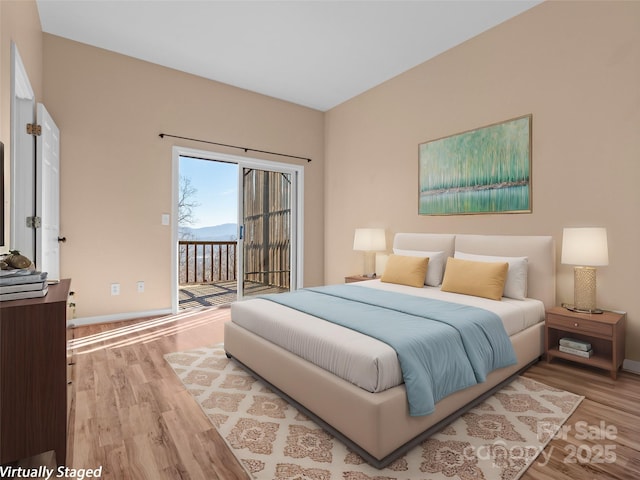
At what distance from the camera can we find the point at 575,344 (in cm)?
268

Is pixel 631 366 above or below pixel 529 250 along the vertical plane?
below

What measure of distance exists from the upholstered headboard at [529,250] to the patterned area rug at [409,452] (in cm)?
89

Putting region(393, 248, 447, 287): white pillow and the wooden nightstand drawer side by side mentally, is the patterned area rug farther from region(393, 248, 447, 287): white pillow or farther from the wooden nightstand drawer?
region(393, 248, 447, 287): white pillow

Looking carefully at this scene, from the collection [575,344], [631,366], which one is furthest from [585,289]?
[631,366]

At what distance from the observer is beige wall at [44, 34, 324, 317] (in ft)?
12.2

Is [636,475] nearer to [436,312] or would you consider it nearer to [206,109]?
[436,312]

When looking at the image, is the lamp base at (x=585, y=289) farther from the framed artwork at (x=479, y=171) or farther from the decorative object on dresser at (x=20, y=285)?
the decorative object on dresser at (x=20, y=285)

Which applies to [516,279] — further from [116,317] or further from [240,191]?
[116,317]

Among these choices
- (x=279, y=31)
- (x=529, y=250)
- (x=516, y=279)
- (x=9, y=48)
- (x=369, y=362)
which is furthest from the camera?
(x=279, y=31)

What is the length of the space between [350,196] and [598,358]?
11.4ft

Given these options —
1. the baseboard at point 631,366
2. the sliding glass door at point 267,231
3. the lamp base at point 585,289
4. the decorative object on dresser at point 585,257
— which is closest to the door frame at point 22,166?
the sliding glass door at point 267,231

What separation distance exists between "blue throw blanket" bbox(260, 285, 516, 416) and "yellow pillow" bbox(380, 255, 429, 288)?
28.4 inches

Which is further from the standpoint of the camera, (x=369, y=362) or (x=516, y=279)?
Answer: (x=516, y=279)

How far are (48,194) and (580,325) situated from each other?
4.54 m
